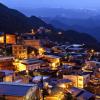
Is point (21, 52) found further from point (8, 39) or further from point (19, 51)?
point (8, 39)

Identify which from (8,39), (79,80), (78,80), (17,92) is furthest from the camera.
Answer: (8,39)

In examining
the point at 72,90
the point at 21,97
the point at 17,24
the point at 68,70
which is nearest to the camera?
the point at 21,97

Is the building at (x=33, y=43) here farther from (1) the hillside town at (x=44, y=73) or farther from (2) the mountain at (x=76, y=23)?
(2) the mountain at (x=76, y=23)

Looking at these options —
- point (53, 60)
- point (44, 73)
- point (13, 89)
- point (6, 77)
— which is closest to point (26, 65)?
point (44, 73)

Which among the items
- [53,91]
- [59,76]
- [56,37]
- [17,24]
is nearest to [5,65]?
[59,76]

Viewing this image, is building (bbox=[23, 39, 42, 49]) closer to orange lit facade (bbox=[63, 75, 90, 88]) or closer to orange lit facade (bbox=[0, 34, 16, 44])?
orange lit facade (bbox=[0, 34, 16, 44])

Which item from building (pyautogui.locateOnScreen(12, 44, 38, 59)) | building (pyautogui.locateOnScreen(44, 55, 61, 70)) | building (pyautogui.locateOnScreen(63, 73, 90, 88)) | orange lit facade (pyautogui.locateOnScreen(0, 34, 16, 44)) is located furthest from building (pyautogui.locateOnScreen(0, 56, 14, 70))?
orange lit facade (pyautogui.locateOnScreen(0, 34, 16, 44))

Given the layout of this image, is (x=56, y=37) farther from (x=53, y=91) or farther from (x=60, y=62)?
(x=53, y=91)

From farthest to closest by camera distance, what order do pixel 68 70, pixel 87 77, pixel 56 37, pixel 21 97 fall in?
pixel 56 37 < pixel 68 70 < pixel 87 77 < pixel 21 97
